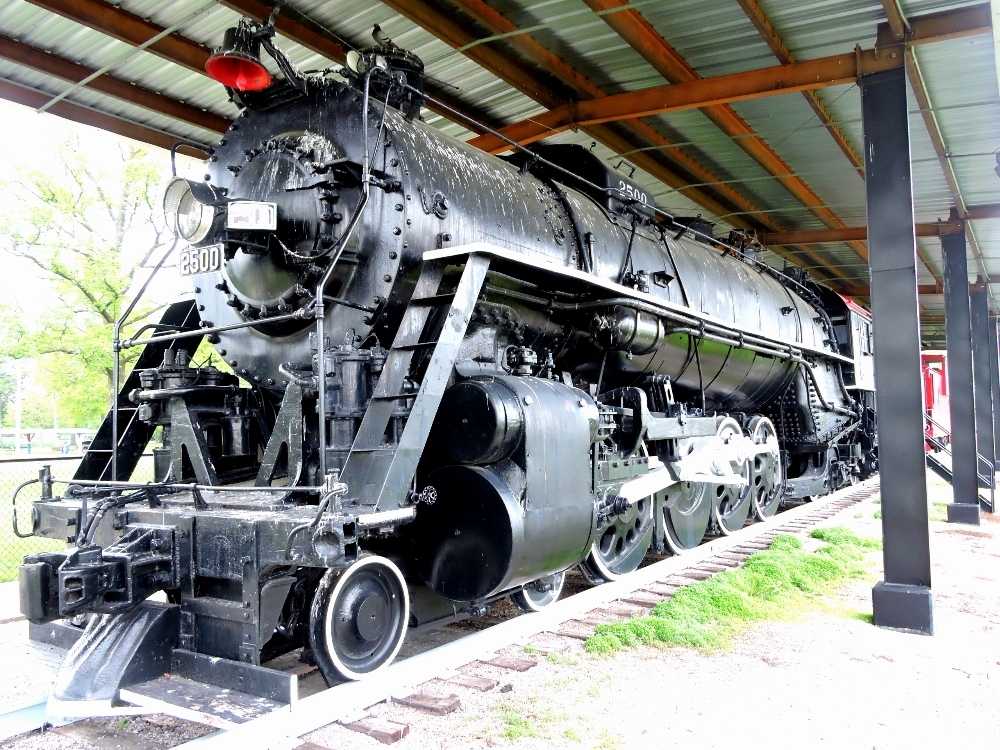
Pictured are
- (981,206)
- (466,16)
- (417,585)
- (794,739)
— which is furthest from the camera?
(981,206)

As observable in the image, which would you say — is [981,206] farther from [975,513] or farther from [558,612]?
[558,612]

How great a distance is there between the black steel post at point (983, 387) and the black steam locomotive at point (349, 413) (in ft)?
29.9

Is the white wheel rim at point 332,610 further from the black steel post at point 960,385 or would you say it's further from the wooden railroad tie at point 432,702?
the black steel post at point 960,385

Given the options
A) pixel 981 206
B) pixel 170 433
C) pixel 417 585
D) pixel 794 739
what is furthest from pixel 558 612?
pixel 981 206

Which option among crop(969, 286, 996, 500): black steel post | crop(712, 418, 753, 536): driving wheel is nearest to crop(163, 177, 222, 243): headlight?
crop(712, 418, 753, 536): driving wheel

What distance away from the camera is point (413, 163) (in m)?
4.35

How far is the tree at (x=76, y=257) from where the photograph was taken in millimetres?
14234

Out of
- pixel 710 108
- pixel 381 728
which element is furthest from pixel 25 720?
pixel 710 108

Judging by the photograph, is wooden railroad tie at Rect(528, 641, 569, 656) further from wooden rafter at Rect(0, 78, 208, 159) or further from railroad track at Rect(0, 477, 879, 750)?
wooden rafter at Rect(0, 78, 208, 159)

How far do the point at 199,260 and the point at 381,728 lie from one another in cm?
263

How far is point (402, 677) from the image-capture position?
12.0 ft

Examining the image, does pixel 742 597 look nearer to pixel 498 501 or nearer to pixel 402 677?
pixel 498 501

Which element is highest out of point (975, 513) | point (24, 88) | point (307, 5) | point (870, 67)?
point (307, 5)

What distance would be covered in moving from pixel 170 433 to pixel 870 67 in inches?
221
